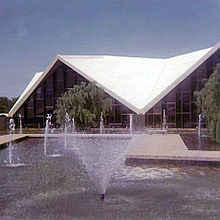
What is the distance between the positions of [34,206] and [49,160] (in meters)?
3.91

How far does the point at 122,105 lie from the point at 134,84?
1575 millimetres

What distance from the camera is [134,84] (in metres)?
21.3

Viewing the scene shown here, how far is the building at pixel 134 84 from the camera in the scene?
65.6 ft

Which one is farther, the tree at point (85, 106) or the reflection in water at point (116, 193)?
the tree at point (85, 106)

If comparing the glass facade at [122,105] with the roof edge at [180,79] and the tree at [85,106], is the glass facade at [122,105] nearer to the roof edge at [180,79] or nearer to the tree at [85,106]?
the roof edge at [180,79]

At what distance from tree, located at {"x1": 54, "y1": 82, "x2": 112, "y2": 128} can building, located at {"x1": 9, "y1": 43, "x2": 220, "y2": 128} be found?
1048 millimetres

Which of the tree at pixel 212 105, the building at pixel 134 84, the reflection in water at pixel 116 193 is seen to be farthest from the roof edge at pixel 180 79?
the reflection in water at pixel 116 193

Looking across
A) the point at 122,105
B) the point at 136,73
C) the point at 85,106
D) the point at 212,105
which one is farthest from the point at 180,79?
the point at 212,105

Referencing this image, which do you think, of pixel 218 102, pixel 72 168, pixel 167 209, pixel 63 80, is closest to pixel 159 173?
pixel 72 168

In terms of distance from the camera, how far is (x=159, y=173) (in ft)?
21.1

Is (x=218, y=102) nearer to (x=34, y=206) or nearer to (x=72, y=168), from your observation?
(x=72, y=168)

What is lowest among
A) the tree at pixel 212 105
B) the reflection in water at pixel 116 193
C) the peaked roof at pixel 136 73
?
the reflection in water at pixel 116 193

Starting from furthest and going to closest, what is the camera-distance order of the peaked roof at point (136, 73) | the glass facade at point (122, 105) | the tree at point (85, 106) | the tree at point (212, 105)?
the glass facade at point (122, 105) < the peaked roof at point (136, 73) < the tree at point (85, 106) < the tree at point (212, 105)

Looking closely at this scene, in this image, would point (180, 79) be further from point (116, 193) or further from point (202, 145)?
point (116, 193)
